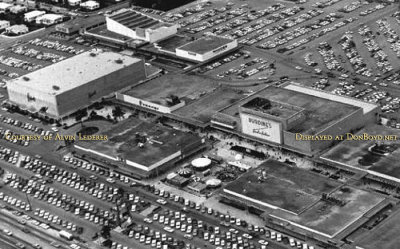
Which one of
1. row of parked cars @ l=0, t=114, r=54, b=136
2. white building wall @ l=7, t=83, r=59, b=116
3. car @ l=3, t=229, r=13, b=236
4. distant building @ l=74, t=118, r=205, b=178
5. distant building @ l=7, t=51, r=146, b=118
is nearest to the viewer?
car @ l=3, t=229, r=13, b=236

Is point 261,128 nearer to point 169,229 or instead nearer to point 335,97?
point 335,97

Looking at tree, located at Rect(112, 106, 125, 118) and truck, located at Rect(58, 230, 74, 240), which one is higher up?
tree, located at Rect(112, 106, 125, 118)

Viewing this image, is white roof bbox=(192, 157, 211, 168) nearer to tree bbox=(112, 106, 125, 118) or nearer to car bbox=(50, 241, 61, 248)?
tree bbox=(112, 106, 125, 118)

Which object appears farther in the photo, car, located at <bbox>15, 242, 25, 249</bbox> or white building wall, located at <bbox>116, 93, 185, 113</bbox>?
white building wall, located at <bbox>116, 93, 185, 113</bbox>

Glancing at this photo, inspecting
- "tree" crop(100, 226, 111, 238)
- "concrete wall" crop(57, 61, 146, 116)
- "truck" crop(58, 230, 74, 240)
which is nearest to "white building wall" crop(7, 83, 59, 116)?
"concrete wall" crop(57, 61, 146, 116)

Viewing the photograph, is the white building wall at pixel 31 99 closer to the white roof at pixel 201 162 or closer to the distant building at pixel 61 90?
the distant building at pixel 61 90

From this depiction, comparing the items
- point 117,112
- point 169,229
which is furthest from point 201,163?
point 117,112

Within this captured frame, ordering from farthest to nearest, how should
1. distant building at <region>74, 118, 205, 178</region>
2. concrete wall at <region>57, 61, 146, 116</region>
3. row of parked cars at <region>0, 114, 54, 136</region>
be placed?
1. concrete wall at <region>57, 61, 146, 116</region>
2. row of parked cars at <region>0, 114, 54, 136</region>
3. distant building at <region>74, 118, 205, 178</region>

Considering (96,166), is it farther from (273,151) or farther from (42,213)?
(273,151)

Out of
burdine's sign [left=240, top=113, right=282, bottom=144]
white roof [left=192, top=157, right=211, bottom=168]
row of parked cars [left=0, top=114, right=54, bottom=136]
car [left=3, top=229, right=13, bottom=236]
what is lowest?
car [left=3, top=229, right=13, bottom=236]
